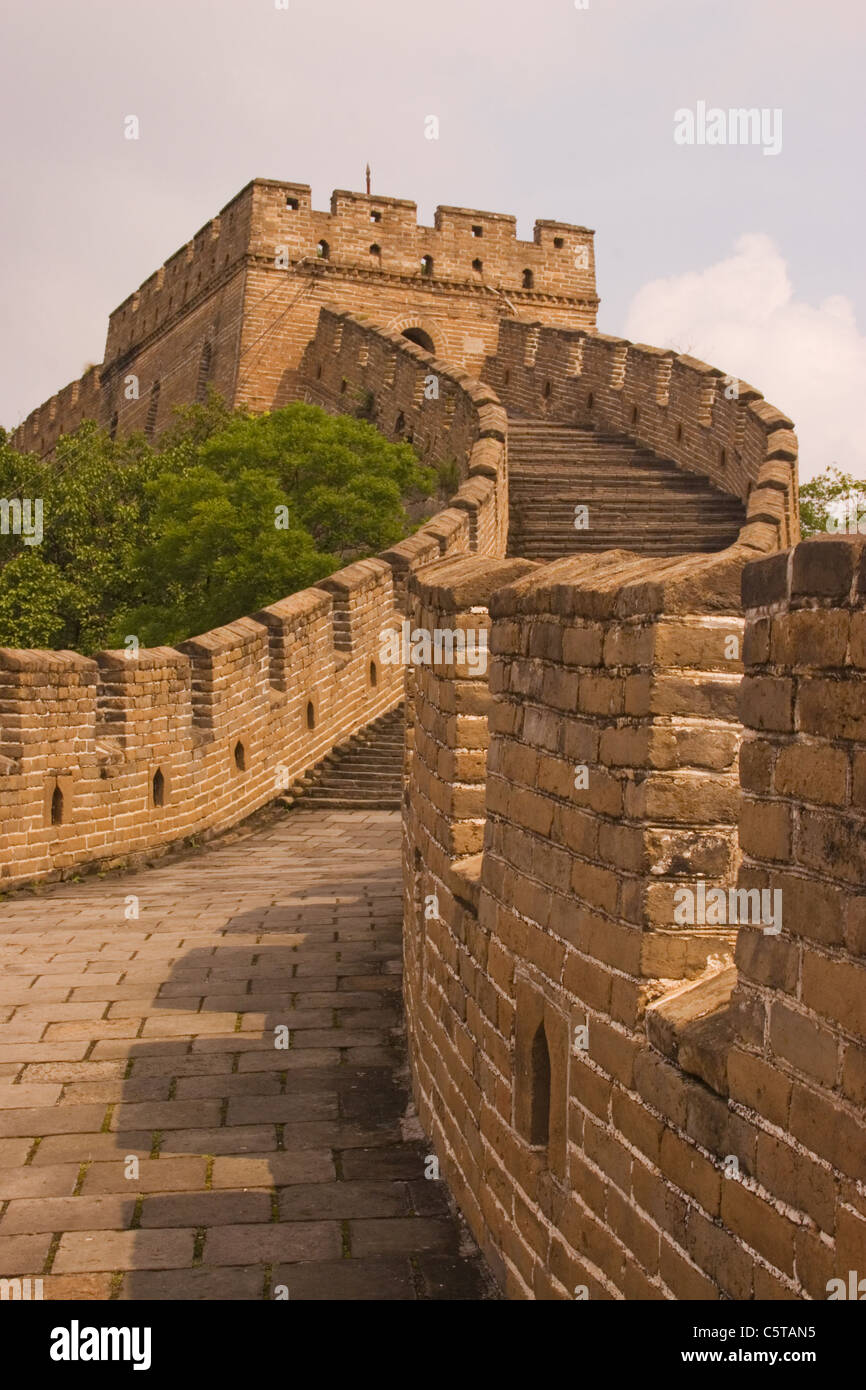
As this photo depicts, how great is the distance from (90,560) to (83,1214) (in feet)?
59.7

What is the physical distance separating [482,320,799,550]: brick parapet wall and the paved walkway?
7218 mm

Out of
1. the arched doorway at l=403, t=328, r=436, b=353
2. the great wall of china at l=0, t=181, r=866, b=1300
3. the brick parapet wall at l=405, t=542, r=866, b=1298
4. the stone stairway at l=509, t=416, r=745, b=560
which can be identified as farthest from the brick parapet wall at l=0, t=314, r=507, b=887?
the arched doorway at l=403, t=328, r=436, b=353

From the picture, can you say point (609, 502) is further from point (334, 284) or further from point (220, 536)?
point (334, 284)

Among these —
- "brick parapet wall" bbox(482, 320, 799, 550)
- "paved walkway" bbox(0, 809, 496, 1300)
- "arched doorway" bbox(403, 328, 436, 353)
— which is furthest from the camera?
"arched doorway" bbox(403, 328, 436, 353)

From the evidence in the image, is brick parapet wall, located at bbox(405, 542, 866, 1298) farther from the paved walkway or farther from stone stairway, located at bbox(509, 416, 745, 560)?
stone stairway, located at bbox(509, 416, 745, 560)

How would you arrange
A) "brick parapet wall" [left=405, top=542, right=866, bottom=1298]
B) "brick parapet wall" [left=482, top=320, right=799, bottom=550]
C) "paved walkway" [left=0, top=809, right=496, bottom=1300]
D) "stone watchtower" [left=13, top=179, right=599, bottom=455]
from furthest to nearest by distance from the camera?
"stone watchtower" [left=13, top=179, right=599, bottom=455] < "brick parapet wall" [left=482, top=320, right=799, bottom=550] < "paved walkway" [left=0, top=809, right=496, bottom=1300] < "brick parapet wall" [left=405, top=542, right=866, bottom=1298]

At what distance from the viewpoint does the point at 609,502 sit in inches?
736

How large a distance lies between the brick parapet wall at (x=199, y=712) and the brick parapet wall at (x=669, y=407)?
2823 mm

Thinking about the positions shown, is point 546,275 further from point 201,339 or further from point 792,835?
point 792,835

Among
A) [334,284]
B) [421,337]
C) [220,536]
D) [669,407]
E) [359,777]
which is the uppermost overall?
[334,284]

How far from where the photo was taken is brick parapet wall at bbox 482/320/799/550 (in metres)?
17.1

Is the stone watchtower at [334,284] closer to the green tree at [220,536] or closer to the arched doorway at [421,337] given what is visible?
the arched doorway at [421,337]

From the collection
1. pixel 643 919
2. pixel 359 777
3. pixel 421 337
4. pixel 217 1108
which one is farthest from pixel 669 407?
pixel 643 919

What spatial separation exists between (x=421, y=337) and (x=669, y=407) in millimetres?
10705
